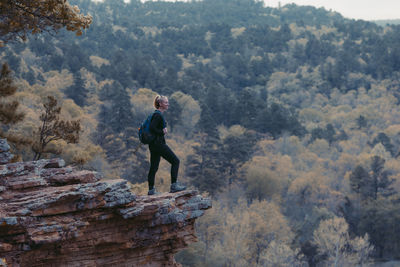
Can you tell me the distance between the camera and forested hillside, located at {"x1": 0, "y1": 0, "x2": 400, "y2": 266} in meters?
38.0

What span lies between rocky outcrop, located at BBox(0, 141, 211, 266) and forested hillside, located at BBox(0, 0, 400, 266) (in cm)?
154

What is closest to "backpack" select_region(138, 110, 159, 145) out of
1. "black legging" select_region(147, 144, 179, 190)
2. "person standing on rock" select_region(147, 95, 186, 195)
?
"person standing on rock" select_region(147, 95, 186, 195)

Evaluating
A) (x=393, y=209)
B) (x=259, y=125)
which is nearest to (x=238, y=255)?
(x=393, y=209)

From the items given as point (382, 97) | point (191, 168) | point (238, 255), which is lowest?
point (238, 255)

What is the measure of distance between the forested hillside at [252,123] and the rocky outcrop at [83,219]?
1.54m

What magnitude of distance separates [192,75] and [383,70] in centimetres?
4165

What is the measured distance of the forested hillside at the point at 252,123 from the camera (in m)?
38.0

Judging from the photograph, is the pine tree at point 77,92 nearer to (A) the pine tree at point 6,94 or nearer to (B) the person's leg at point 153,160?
(A) the pine tree at point 6,94

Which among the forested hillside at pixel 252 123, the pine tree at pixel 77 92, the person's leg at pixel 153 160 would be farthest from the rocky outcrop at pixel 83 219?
the pine tree at pixel 77 92

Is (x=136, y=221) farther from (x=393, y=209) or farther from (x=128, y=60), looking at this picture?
(x=128, y=60)

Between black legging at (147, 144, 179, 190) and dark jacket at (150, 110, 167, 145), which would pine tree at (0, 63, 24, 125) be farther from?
dark jacket at (150, 110, 167, 145)

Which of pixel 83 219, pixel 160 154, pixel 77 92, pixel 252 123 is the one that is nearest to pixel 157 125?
pixel 160 154

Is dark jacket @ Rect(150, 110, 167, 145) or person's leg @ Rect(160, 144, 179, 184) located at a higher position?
dark jacket @ Rect(150, 110, 167, 145)

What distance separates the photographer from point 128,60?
75562 mm
